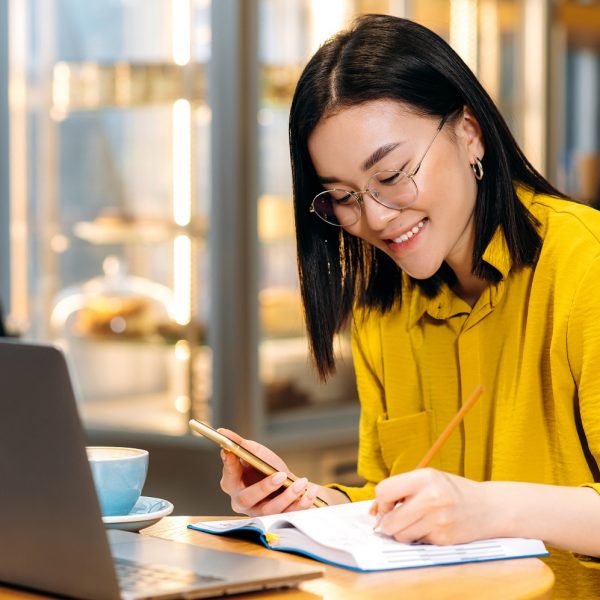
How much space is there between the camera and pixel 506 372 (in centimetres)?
151

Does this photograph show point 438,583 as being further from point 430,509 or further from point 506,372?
point 506,372

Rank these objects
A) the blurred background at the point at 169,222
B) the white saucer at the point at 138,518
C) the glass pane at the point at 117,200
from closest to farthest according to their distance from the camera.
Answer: the white saucer at the point at 138,518, the blurred background at the point at 169,222, the glass pane at the point at 117,200

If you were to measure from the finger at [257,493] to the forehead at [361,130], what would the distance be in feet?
1.30

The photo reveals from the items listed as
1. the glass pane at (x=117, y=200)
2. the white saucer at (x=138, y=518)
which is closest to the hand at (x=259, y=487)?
the white saucer at (x=138, y=518)

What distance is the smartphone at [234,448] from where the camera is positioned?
1256 millimetres

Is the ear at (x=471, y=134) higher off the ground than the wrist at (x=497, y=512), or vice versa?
the ear at (x=471, y=134)

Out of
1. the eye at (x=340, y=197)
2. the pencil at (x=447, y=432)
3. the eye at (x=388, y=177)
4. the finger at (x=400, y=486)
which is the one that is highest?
the eye at (x=388, y=177)

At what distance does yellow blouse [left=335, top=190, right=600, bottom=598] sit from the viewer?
1384mm

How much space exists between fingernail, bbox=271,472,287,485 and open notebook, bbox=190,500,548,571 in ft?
0.24

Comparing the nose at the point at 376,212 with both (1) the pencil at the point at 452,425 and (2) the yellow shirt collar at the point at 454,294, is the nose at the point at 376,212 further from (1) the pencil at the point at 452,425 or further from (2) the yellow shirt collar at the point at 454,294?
(1) the pencil at the point at 452,425

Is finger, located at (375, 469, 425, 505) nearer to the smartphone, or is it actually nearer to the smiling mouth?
the smartphone

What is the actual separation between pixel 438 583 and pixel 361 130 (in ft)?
1.96

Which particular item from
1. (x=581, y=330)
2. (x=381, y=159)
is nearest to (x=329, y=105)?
(x=381, y=159)

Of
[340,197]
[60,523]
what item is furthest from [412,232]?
[60,523]
